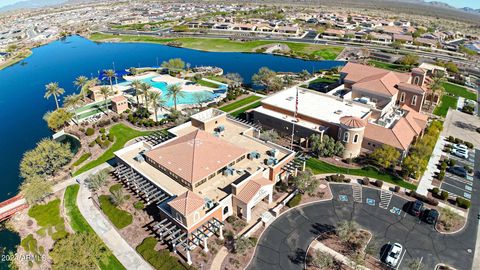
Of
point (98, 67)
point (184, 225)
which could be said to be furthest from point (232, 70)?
point (184, 225)

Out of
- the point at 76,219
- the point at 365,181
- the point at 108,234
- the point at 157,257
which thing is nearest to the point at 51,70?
the point at 76,219

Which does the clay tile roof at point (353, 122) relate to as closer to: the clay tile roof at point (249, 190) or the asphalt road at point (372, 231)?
the asphalt road at point (372, 231)

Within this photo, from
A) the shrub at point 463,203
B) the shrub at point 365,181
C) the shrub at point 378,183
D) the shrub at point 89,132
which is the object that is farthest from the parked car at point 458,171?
the shrub at point 89,132

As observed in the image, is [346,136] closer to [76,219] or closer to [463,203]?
[463,203]

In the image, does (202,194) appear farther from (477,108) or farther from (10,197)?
(477,108)

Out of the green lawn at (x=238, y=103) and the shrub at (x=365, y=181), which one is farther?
the green lawn at (x=238, y=103)

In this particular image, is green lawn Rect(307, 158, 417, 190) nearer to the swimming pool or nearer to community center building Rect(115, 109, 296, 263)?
community center building Rect(115, 109, 296, 263)
